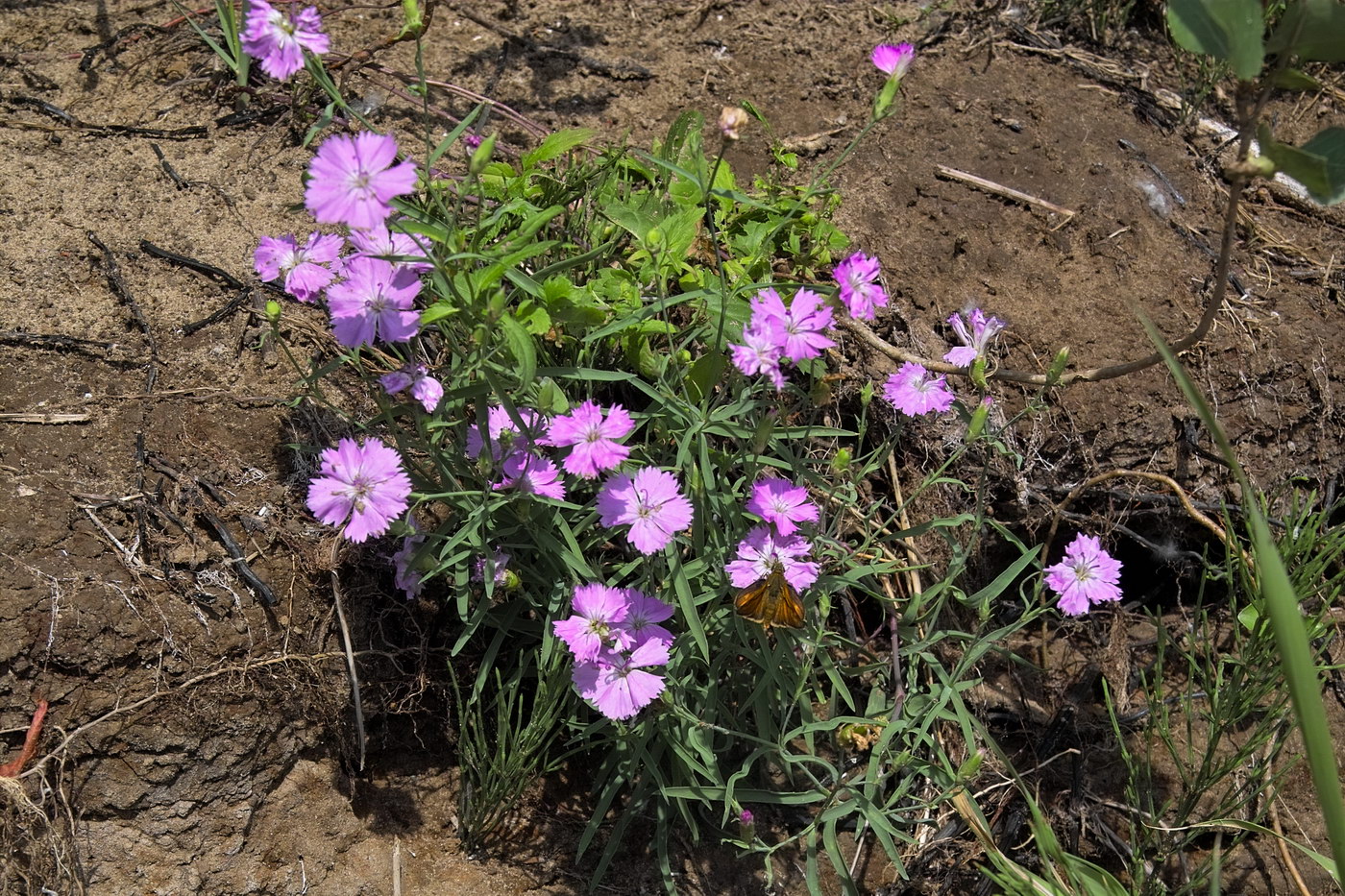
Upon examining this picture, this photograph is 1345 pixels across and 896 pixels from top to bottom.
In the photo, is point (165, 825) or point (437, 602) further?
point (437, 602)

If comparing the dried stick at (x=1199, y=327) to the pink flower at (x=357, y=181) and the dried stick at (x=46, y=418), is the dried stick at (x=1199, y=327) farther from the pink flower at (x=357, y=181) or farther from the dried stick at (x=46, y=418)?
the dried stick at (x=46, y=418)

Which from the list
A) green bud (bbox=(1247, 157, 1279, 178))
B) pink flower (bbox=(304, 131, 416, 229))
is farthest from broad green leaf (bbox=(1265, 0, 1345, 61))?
pink flower (bbox=(304, 131, 416, 229))

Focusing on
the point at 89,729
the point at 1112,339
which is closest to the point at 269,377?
the point at 89,729

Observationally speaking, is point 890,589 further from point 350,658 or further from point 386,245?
point 386,245

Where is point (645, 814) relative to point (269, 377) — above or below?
below

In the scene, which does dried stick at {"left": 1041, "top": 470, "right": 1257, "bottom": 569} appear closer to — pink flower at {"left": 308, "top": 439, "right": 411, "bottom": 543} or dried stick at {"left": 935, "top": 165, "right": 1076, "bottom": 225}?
dried stick at {"left": 935, "top": 165, "right": 1076, "bottom": 225}

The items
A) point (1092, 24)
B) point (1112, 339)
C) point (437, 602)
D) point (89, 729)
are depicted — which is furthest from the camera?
point (1092, 24)

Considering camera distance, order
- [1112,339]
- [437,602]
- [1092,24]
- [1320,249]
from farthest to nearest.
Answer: [1092,24] → [1320,249] → [1112,339] → [437,602]

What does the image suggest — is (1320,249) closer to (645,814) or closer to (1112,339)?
(1112,339)
